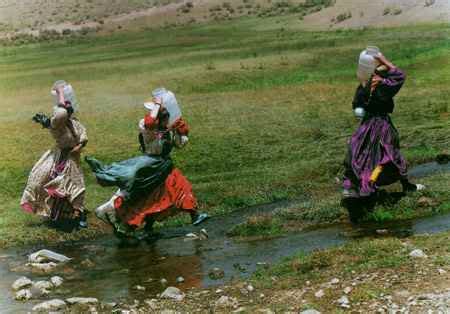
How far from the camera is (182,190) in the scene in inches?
445

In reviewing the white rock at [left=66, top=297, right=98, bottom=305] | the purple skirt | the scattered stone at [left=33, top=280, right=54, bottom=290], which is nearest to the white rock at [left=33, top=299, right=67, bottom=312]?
the white rock at [left=66, top=297, right=98, bottom=305]

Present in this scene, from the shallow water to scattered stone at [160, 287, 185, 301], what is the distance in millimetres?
235

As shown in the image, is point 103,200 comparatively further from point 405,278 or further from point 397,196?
point 405,278

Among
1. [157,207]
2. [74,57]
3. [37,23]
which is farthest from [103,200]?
[37,23]

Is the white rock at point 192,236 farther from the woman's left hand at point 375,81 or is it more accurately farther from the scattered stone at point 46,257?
the woman's left hand at point 375,81

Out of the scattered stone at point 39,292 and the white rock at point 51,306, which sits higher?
the white rock at point 51,306

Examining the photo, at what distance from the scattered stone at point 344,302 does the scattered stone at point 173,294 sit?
180 cm

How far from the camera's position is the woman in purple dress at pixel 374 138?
10.7 m

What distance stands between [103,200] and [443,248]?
24.4 ft

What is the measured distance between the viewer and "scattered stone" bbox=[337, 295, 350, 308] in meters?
7.08

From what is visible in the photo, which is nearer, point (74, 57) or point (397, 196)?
point (397, 196)

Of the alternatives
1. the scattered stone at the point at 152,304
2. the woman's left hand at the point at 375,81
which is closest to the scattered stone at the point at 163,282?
the scattered stone at the point at 152,304

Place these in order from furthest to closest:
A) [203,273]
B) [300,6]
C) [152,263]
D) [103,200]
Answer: [300,6] → [103,200] → [152,263] → [203,273]

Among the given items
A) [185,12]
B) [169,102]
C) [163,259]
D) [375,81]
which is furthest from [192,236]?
[185,12]
